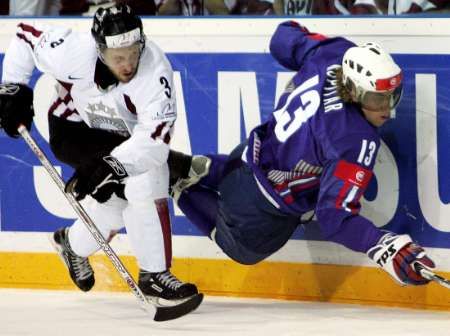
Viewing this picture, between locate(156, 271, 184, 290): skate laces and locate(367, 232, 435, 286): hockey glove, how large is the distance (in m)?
0.79

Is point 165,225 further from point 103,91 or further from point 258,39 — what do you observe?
point 258,39

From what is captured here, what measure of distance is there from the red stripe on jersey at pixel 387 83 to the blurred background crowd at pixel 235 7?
483 mm

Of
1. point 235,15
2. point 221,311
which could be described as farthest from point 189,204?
point 235,15

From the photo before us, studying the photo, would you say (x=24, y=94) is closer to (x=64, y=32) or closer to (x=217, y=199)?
(x=64, y=32)

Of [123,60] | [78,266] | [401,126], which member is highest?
[123,60]

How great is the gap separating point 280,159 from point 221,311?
615 mm

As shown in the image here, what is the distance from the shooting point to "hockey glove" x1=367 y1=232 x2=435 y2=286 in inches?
164

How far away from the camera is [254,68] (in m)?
4.89

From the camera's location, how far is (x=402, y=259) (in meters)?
4.18

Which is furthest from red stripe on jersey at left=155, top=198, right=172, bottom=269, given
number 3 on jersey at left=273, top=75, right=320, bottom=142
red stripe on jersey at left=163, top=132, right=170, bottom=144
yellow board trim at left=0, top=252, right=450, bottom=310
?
number 3 on jersey at left=273, top=75, right=320, bottom=142

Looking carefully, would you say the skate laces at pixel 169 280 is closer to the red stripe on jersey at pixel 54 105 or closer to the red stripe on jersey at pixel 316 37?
the red stripe on jersey at pixel 54 105

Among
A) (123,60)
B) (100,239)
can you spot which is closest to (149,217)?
(100,239)

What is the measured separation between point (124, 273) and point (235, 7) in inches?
47.7

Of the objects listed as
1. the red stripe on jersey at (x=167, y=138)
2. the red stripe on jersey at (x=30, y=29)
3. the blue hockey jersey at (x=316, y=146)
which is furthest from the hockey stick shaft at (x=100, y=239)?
the blue hockey jersey at (x=316, y=146)
